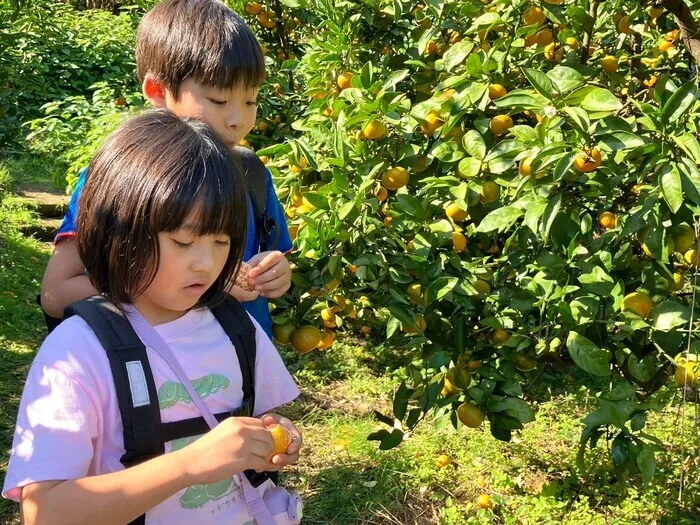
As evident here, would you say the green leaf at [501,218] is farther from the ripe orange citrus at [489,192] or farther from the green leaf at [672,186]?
the green leaf at [672,186]

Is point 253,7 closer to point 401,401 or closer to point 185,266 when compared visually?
point 401,401

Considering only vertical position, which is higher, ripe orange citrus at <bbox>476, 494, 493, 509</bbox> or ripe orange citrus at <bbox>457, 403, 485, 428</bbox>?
ripe orange citrus at <bbox>457, 403, 485, 428</bbox>

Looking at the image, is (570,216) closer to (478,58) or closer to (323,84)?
(478,58)

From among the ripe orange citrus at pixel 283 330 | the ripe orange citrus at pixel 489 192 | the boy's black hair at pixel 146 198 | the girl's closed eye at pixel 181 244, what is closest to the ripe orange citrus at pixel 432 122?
the ripe orange citrus at pixel 489 192

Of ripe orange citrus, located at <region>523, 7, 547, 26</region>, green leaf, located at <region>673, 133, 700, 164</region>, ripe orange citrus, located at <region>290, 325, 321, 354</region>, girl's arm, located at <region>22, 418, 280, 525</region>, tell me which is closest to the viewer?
girl's arm, located at <region>22, 418, 280, 525</region>

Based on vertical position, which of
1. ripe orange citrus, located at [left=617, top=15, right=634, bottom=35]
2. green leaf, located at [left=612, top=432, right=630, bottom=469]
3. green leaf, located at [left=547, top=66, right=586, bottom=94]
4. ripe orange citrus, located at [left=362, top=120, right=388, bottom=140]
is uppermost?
ripe orange citrus, located at [left=617, top=15, right=634, bottom=35]

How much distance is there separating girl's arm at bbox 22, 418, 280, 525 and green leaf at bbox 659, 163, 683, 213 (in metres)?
0.76

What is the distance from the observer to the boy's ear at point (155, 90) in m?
1.37

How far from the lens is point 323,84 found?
2.22 meters

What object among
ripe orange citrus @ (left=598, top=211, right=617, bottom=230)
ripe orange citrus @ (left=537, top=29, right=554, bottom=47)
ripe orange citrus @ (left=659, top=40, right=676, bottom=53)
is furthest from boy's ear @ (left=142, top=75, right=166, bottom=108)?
ripe orange citrus @ (left=659, top=40, right=676, bottom=53)

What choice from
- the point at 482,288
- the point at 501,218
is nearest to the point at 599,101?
the point at 501,218

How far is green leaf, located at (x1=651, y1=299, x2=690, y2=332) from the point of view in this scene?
144cm

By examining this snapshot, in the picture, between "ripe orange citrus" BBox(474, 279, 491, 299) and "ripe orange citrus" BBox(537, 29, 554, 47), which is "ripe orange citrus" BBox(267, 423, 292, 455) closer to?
"ripe orange citrus" BBox(474, 279, 491, 299)

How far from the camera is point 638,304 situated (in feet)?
4.91
